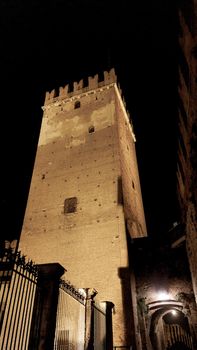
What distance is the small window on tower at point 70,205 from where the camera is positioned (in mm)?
13227

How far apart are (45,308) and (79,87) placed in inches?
633

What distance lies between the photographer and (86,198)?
43.5ft

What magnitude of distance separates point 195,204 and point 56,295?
3.67m

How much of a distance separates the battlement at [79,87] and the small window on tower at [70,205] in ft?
26.9

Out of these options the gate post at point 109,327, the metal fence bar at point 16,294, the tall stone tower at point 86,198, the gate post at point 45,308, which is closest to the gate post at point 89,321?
the metal fence bar at point 16,294

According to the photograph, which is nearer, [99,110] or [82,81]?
[99,110]

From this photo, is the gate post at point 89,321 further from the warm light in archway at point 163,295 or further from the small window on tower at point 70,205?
the small window on tower at point 70,205

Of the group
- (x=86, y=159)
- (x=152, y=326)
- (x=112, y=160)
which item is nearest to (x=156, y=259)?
(x=152, y=326)

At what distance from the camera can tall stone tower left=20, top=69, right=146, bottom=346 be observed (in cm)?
A: 1091

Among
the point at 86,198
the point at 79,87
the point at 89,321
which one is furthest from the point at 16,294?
the point at 79,87

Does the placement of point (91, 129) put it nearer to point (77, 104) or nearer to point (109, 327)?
point (77, 104)

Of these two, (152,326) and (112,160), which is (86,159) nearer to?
(112,160)

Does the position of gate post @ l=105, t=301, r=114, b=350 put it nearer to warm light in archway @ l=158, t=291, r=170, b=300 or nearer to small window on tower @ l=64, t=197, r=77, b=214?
warm light in archway @ l=158, t=291, r=170, b=300

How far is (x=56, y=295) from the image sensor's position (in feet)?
17.9
